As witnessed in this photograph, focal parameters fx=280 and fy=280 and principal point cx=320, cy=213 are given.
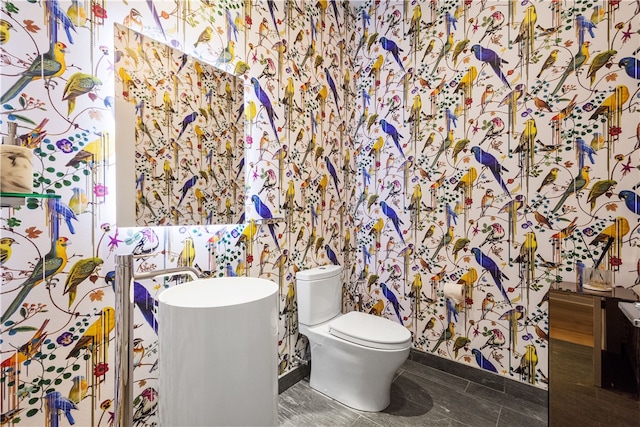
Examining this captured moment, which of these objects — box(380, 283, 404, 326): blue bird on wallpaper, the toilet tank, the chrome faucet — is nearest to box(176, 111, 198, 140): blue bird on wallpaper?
the chrome faucet

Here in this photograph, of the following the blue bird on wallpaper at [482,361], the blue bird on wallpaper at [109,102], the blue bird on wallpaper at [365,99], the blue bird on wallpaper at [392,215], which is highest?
the blue bird on wallpaper at [365,99]

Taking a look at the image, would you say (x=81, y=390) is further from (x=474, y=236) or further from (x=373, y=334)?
(x=474, y=236)

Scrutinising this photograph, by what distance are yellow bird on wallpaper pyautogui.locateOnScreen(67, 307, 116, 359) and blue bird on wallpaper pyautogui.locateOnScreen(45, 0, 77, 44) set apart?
1.03 m

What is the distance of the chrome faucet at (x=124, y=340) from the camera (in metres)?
0.91

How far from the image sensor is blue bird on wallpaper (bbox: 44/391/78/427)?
99cm

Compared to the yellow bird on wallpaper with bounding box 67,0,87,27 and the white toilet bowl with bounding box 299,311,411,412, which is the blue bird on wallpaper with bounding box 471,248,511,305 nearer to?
the white toilet bowl with bounding box 299,311,411,412

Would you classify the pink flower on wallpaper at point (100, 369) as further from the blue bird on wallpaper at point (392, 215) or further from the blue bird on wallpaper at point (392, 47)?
the blue bird on wallpaper at point (392, 47)

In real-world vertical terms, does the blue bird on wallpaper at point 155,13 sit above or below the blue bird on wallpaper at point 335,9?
below

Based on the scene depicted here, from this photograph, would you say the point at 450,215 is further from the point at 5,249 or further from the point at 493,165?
the point at 5,249

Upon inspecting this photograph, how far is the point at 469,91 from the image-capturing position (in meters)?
1.96

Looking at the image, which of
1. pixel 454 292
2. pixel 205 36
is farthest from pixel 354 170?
pixel 205 36

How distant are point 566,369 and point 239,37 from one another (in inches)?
99.7

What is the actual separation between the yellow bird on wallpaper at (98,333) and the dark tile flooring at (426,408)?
1050 mm

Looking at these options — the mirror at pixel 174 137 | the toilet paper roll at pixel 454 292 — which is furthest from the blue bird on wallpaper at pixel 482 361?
the mirror at pixel 174 137
